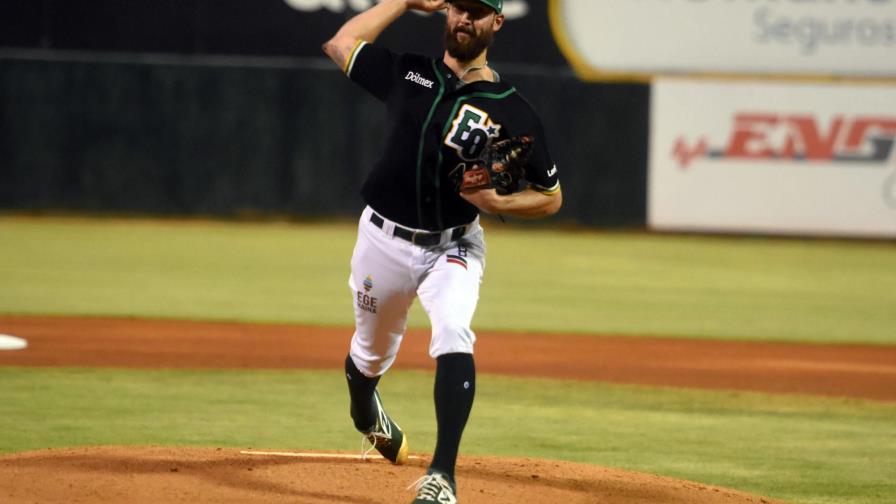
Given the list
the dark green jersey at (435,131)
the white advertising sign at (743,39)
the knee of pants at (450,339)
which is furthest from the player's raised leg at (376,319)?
the white advertising sign at (743,39)

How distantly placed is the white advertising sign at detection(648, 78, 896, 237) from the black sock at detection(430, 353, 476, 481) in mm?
13065

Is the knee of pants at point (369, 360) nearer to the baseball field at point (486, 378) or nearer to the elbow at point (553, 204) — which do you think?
the baseball field at point (486, 378)

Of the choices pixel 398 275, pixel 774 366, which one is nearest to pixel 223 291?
pixel 774 366

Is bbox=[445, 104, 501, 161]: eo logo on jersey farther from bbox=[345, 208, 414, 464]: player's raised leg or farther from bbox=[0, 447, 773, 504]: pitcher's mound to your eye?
bbox=[0, 447, 773, 504]: pitcher's mound

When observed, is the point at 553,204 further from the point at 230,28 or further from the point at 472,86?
the point at 230,28

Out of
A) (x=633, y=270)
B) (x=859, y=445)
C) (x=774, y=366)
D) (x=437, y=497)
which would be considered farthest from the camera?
(x=633, y=270)

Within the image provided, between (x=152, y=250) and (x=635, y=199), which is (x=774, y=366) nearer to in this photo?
(x=152, y=250)

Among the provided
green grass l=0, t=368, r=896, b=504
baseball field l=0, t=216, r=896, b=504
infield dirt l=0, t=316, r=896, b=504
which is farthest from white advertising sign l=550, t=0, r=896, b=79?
green grass l=0, t=368, r=896, b=504

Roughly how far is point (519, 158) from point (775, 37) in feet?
45.5

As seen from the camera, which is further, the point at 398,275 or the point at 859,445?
the point at 859,445

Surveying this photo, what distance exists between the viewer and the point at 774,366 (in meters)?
9.20

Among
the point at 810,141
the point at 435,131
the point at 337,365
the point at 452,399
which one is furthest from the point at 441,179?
the point at 810,141

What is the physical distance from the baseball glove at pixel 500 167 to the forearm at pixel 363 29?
2.16 feet

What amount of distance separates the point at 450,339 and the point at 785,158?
13.3m
